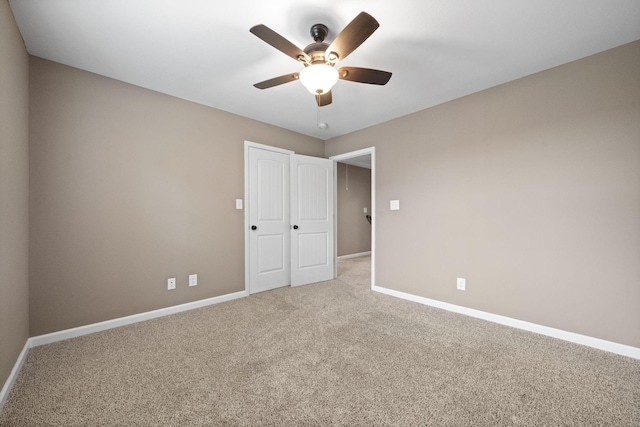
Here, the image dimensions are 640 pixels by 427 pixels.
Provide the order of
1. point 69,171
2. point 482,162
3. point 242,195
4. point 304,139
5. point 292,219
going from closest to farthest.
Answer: point 69,171 < point 482,162 < point 242,195 < point 292,219 < point 304,139

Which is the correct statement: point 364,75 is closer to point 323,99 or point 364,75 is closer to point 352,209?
point 323,99

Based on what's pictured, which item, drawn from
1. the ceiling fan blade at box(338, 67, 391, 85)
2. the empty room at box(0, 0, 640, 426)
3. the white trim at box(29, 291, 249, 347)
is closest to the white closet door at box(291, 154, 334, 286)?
the empty room at box(0, 0, 640, 426)

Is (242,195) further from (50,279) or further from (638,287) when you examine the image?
(638,287)

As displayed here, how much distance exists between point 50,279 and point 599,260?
4.55 meters

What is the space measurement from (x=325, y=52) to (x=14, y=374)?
9.58 ft

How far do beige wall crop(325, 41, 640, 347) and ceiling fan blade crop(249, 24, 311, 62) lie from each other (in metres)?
2.05

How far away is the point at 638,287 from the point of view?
1.92 metres

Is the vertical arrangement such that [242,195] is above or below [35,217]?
above

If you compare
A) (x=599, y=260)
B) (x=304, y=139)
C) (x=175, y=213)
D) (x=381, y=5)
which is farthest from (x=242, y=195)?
(x=599, y=260)

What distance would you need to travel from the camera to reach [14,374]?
1641 millimetres

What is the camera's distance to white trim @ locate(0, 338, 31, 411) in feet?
4.71

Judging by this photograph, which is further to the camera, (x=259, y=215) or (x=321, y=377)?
(x=259, y=215)

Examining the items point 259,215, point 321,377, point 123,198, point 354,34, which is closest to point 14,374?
point 123,198

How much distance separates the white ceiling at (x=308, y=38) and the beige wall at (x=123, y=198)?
1.03ft
